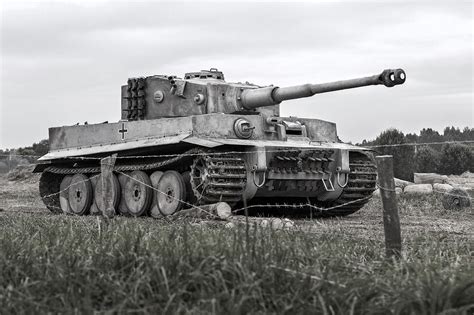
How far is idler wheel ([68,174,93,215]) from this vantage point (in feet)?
60.7

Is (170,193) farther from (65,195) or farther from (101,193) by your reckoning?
(65,195)

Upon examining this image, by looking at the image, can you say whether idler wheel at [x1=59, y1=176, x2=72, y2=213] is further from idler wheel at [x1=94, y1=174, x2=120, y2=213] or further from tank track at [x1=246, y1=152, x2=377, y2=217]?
tank track at [x1=246, y1=152, x2=377, y2=217]

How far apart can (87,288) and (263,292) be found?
45.2 inches

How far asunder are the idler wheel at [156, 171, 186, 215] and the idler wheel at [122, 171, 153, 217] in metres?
0.31

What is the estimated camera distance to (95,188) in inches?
726

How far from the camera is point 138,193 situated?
16.9 m

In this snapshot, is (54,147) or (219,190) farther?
(54,147)

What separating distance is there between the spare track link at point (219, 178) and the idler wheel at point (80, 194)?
401 centimetres

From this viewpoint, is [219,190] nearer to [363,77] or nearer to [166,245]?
[363,77]

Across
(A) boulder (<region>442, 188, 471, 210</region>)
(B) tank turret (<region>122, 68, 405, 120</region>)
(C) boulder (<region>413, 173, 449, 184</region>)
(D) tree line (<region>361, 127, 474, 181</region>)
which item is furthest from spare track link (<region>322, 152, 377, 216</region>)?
(D) tree line (<region>361, 127, 474, 181</region>)

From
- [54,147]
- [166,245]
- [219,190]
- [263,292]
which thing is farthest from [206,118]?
[263,292]

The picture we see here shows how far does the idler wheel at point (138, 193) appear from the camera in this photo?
54.4ft

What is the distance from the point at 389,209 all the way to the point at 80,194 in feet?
40.5

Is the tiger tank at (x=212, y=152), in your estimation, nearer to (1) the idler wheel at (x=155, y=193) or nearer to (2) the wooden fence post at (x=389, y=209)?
(1) the idler wheel at (x=155, y=193)
